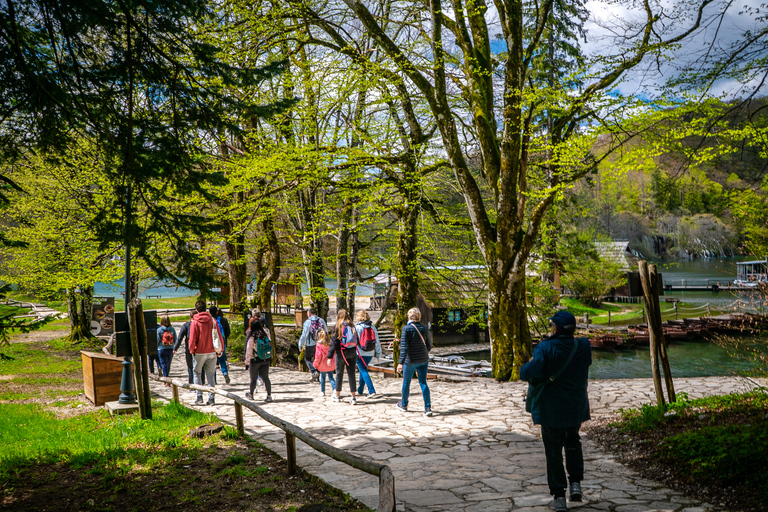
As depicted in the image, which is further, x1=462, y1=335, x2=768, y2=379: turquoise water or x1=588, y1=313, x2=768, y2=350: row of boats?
x1=588, y1=313, x2=768, y2=350: row of boats

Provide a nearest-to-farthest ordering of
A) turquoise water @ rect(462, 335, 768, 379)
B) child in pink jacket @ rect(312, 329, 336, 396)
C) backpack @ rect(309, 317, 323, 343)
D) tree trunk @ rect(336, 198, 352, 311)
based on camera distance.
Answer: child in pink jacket @ rect(312, 329, 336, 396), backpack @ rect(309, 317, 323, 343), tree trunk @ rect(336, 198, 352, 311), turquoise water @ rect(462, 335, 768, 379)

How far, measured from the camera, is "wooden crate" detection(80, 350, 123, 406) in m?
10.0

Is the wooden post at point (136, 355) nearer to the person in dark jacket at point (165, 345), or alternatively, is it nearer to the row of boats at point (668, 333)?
the person in dark jacket at point (165, 345)

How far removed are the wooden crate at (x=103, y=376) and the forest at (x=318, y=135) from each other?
238cm

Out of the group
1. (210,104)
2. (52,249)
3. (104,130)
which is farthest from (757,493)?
(52,249)

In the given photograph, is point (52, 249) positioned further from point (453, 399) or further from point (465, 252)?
point (453, 399)

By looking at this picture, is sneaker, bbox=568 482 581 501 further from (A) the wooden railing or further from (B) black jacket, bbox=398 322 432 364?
(B) black jacket, bbox=398 322 432 364

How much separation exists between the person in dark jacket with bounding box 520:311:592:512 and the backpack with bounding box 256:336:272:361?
20.2ft

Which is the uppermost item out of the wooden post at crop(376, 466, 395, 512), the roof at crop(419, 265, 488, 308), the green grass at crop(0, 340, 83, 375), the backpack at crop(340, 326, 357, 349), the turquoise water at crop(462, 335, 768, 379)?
the roof at crop(419, 265, 488, 308)

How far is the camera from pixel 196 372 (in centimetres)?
1008

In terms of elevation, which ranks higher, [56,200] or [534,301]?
[56,200]

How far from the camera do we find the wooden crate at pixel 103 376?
394 inches

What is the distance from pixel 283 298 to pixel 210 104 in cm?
3731

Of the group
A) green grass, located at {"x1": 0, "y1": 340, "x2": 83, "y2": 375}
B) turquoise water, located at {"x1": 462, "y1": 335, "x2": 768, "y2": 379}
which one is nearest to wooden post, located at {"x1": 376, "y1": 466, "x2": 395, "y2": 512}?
green grass, located at {"x1": 0, "y1": 340, "x2": 83, "y2": 375}
